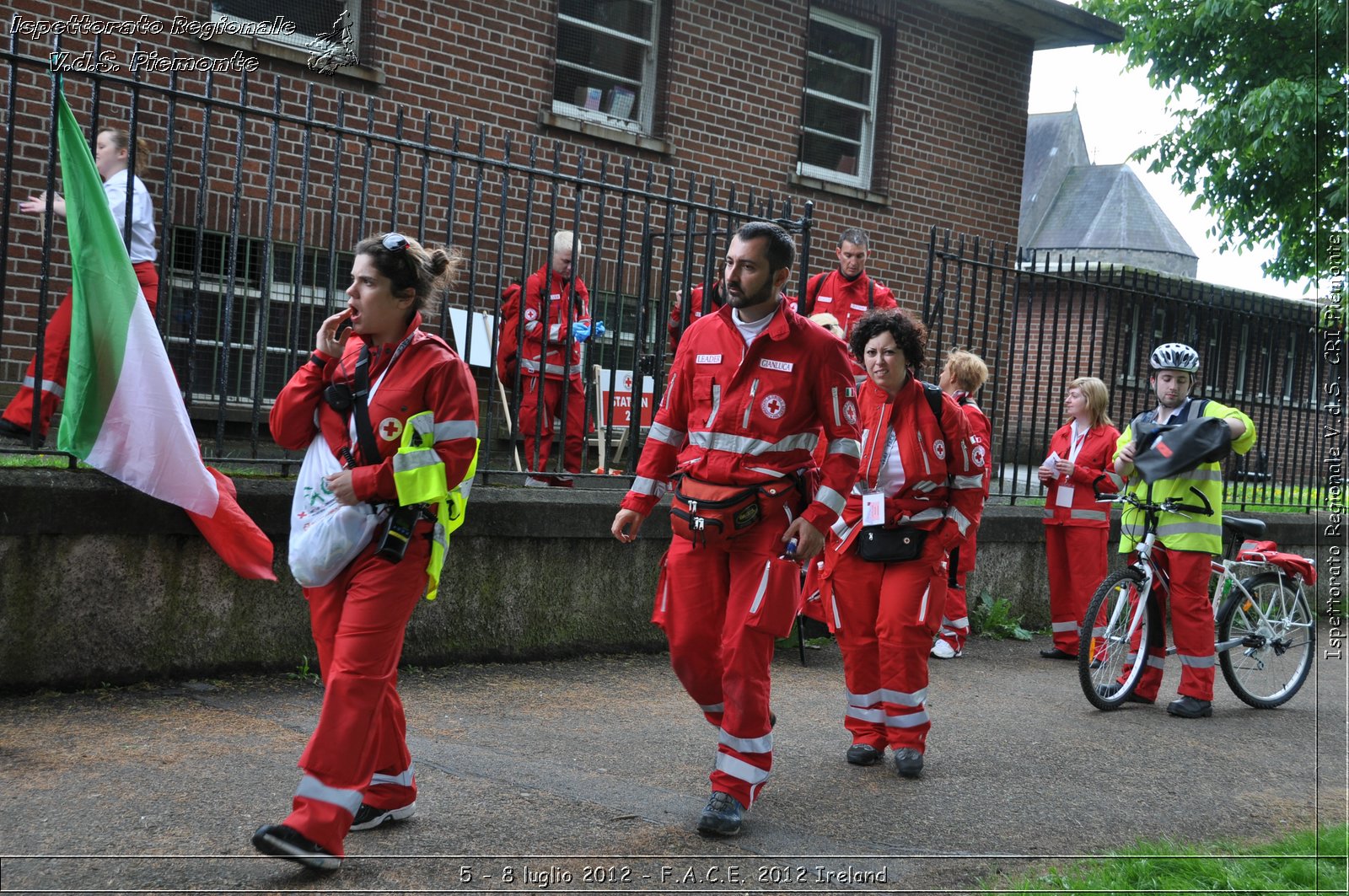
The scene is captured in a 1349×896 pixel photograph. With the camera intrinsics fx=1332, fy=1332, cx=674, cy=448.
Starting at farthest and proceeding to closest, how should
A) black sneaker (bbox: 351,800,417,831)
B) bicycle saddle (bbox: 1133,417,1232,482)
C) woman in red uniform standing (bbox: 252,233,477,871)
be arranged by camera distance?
bicycle saddle (bbox: 1133,417,1232,482) < black sneaker (bbox: 351,800,417,831) < woman in red uniform standing (bbox: 252,233,477,871)

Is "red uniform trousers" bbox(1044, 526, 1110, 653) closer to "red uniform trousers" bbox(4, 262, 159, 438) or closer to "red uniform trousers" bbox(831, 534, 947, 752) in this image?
"red uniform trousers" bbox(831, 534, 947, 752)

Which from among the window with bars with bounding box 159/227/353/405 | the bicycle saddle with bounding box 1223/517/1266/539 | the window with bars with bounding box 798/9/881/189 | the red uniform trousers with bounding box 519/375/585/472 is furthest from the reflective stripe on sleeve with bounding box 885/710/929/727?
the window with bars with bounding box 798/9/881/189

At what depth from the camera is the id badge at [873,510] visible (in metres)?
5.73

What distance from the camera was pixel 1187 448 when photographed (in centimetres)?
742

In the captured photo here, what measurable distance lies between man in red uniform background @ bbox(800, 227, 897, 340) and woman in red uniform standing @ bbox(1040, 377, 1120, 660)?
1518 millimetres

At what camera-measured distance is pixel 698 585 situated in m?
4.68

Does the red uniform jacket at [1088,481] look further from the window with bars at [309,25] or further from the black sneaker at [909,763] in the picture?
the window with bars at [309,25]

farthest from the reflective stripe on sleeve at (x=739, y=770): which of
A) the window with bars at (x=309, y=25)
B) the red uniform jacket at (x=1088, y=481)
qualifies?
the window with bars at (x=309, y=25)

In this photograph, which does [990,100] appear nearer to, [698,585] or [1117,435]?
[1117,435]

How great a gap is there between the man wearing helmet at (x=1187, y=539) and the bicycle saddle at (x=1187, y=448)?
7 cm

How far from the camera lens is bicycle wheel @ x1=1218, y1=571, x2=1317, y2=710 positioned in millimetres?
7992

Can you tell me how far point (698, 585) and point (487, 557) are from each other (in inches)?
102

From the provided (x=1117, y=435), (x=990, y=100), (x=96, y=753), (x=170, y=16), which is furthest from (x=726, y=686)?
(x=990, y=100)

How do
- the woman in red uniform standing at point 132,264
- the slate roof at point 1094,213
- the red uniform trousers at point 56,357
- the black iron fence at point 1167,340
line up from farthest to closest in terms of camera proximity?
the slate roof at point 1094,213, the black iron fence at point 1167,340, the red uniform trousers at point 56,357, the woman in red uniform standing at point 132,264
